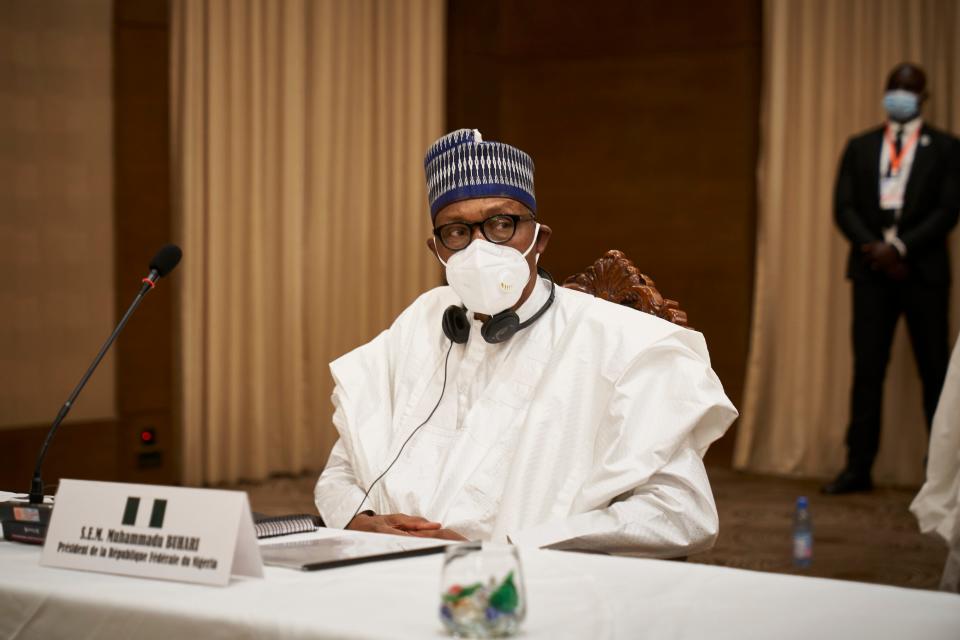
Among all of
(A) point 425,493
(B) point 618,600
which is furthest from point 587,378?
(B) point 618,600

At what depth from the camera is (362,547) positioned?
162cm

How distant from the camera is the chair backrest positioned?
2492 mm

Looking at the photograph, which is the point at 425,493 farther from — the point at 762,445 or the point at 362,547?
the point at 762,445

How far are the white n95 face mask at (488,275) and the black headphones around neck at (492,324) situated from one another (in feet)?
0.10

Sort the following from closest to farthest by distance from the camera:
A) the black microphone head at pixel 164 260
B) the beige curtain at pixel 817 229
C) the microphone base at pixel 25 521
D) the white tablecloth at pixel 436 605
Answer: the white tablecloth at pixel 436 605 → the microphone base at pixel 25 521 → the black microphone head at pixel 164 260 → the beige curtain at pixel 817 229

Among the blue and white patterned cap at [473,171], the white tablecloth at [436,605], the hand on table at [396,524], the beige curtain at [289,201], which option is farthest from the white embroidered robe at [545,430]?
the beige curtain at [289,201]

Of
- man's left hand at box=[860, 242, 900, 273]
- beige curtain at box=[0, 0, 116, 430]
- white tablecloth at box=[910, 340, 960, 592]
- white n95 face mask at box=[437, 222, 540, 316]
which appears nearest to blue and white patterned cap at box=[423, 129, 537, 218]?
white n95 face mask at box=[437, 222, 540, 316]

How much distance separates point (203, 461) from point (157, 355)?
0.63m

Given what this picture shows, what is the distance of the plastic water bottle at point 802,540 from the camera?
430 cm

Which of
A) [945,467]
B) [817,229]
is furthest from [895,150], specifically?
[945,467]

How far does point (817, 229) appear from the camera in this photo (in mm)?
6223

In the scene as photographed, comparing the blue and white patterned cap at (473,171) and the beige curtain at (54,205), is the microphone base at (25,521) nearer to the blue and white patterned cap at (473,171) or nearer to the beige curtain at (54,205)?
the blue and white patterned cap at (473,171)

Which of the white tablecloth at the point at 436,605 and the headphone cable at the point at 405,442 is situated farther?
the headphone cable at the point at 405,442

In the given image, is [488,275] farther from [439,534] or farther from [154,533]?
[154,533]
